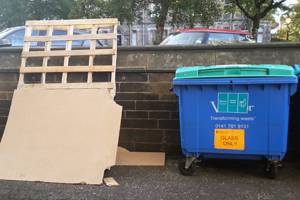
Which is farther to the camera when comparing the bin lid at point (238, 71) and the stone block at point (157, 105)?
the stone block at point (157, 105)

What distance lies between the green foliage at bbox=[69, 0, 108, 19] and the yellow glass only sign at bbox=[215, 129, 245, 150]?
2237 centimetres

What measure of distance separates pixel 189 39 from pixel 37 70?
163 inches

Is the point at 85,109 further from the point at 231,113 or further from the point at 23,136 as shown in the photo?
the point at 231,113

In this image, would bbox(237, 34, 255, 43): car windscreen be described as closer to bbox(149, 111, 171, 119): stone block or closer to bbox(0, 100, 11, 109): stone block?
bbox(149, 111, 171, 119): stone block

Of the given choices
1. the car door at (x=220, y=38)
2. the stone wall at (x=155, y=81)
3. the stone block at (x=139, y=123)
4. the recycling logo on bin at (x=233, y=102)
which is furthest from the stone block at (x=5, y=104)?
the car door at (x=220, y=38)

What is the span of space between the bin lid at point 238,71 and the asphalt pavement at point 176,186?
1.27 m

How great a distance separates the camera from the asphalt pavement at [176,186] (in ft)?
9.93

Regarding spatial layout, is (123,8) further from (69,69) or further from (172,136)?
(172,136)

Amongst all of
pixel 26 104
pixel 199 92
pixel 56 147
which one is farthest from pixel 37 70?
pixel 199 92

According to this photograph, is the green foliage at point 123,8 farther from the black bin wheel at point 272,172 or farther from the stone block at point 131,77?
the black bin wheel at point 272,172

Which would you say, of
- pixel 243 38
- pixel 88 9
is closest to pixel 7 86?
pixel 243 38

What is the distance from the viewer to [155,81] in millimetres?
4434

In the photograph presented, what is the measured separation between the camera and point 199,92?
135 inches

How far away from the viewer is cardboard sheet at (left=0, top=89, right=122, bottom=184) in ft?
11.3
